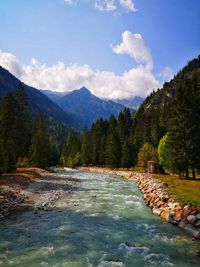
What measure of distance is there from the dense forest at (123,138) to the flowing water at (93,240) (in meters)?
25.3

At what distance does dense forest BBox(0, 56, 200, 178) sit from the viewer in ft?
163

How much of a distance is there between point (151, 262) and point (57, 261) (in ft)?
15.1

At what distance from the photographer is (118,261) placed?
578 inches

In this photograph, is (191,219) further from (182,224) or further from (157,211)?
(157,211)

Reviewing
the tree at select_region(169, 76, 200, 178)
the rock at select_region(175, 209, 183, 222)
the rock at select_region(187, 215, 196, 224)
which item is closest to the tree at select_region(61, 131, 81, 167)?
the tree at select_region(169, 76, 200, 178)

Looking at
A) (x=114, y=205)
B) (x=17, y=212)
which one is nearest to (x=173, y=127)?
(x=114, y=205)

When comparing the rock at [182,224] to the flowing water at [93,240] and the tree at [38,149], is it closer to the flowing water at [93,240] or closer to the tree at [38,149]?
the flowing water at [93,240]

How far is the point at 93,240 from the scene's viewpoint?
1808cm

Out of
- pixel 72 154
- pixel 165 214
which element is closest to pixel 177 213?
pixel 165 214

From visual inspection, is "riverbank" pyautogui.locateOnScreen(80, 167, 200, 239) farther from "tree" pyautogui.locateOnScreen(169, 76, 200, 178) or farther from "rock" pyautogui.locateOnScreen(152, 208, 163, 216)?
"tree" pyautogui.locateOnScreen(169, 76, 200, 178)

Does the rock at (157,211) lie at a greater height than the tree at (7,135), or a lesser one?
lesser

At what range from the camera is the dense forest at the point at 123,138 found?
4959 centimetres

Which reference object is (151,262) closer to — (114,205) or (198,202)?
(198,202)

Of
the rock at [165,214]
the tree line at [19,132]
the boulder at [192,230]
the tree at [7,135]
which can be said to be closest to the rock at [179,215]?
the rock at [165,214]
